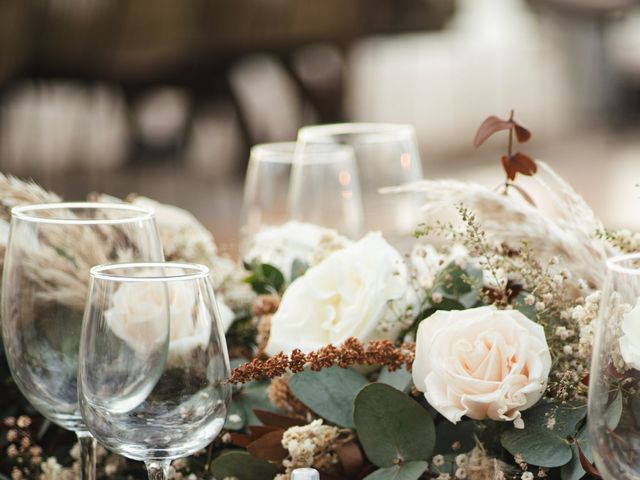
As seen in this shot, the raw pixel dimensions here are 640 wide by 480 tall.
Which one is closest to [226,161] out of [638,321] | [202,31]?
[202,31]

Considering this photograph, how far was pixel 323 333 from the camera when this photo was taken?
34.3 inches

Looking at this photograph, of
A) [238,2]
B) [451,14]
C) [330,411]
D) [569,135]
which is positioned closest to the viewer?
[330,411]

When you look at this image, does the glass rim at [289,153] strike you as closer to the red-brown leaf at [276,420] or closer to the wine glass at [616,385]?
the red-brown leaf at [276,420]

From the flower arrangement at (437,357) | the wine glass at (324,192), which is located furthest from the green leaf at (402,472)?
the wine glass at (324,192)

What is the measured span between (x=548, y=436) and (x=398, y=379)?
0.12 meters

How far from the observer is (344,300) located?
0.87 meters

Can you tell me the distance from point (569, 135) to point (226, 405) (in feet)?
14.8

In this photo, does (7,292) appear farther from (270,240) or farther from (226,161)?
(226,161)

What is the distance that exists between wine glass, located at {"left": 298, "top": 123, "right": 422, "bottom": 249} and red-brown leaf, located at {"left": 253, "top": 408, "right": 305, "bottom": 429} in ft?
0.86

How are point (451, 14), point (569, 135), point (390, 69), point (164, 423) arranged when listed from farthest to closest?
point (569, 135) < point (390, 69) < point (451, 14) < point (164, 423)

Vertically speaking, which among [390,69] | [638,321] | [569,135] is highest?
[638,321]

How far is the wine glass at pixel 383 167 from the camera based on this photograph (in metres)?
1.10

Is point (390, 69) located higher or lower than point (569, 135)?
higher

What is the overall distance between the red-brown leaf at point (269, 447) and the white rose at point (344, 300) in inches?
2.6
